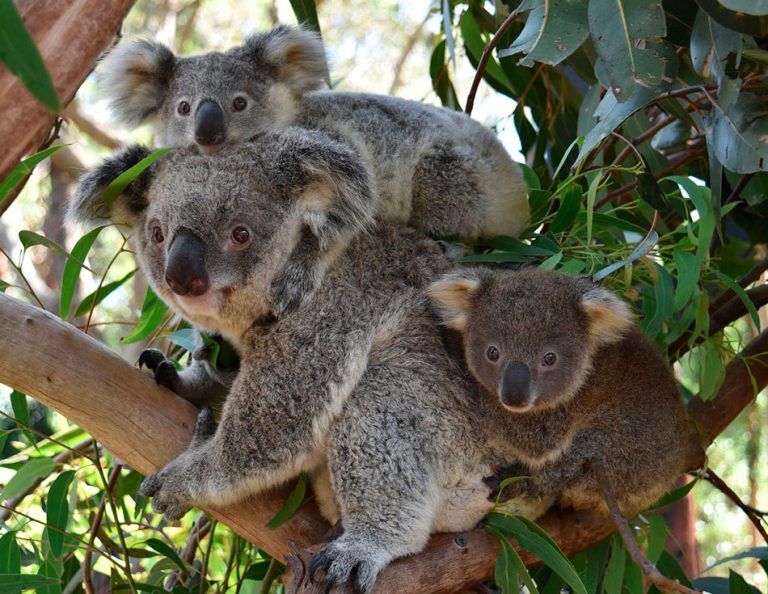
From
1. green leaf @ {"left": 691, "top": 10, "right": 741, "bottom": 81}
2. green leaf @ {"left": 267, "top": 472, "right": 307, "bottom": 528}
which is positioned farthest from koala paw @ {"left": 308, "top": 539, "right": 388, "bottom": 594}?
green leaf @ {"left": 691, "top": 10, "right": 741, "bottom": 81}

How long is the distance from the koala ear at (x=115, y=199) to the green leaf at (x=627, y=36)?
1489 millimetres

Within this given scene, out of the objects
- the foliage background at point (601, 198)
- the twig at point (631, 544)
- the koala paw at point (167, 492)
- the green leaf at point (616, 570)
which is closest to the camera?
the twig at point (631, 544)

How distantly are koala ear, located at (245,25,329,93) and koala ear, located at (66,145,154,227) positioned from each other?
829 millimetres

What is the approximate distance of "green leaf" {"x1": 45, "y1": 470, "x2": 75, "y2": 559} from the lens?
114 inches

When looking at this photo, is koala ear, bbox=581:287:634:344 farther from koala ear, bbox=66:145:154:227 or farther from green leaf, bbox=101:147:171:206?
koala ear, bbox=66:145:154:227

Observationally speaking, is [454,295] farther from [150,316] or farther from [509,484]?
[150,316]

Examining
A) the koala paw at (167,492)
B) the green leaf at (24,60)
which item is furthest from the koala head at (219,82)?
the green leaf at (24,60)

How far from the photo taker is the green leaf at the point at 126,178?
2648 millimetres

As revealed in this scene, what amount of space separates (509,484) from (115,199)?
61.5 inches

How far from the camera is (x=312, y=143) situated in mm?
2754

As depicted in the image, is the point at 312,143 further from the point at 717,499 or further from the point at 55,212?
the point at 717,499

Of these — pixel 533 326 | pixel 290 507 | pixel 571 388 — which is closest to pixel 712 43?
pixel 533 326

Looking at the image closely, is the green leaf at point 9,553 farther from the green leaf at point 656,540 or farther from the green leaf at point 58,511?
the green leaf at point 656,540

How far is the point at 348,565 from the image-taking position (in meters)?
2.42
